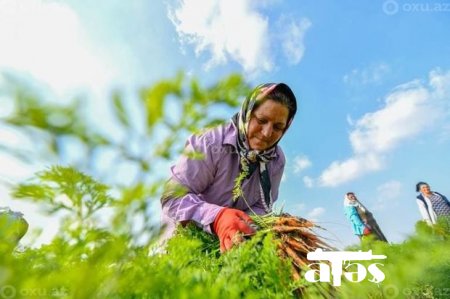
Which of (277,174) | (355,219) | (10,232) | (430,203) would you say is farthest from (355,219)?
(10,232)

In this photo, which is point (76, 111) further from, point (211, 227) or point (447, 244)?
point (211, 227)

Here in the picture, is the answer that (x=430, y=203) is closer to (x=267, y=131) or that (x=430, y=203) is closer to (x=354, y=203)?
(x=354, y=203)

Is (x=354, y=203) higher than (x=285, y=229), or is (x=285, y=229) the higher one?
(x=354, y=203)

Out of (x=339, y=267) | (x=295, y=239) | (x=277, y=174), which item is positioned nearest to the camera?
(x=339, y=267)

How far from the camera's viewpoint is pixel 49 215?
409 millimetres

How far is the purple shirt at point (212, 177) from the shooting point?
193cm

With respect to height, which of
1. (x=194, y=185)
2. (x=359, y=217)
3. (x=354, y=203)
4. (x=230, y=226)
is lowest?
(x=230, y=226)

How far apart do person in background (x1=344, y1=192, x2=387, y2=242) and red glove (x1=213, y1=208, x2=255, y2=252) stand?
5.76m

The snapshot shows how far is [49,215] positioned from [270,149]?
6.91 feet

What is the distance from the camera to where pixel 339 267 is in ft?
3.43

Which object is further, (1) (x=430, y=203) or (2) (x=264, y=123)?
(1) (x=430, y=203)

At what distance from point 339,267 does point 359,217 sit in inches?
264

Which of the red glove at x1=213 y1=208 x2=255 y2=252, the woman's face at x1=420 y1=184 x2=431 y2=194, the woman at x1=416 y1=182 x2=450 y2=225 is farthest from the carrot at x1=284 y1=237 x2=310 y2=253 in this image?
the woman's face at x1=420 y1=184 x2=431 y2=194

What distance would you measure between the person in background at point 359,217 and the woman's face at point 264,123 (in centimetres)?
507
